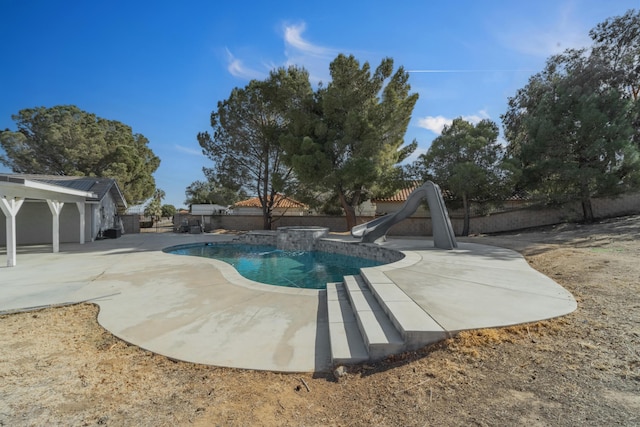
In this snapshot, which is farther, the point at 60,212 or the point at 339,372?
the point at 60,212

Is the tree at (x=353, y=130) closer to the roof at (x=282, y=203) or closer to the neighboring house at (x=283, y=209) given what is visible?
the roof at (x=282, y=203)

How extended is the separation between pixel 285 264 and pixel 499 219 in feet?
49.0

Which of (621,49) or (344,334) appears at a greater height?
(621,49)

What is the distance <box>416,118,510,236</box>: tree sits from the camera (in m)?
14.4

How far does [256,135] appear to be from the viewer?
19.0 meters

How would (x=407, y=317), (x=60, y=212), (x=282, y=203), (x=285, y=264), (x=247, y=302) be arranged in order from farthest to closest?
(x=282, y=203)
(x=60, y=212)
(x=285, y=264)
(x=247, y=302)
(x=407, y=317)

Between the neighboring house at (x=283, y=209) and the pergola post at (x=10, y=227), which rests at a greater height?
the neighboring house at (x=283, y=209)

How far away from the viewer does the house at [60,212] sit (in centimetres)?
1009

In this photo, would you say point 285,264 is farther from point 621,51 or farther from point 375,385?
point 621,51

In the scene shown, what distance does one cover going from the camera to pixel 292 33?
Result: 27.3 feet

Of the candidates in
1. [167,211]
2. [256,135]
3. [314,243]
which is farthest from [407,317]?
[167,211]

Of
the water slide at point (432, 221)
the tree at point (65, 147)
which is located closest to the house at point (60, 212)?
the tree at point (65, 147)

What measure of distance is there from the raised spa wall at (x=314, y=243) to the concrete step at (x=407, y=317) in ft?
17.5

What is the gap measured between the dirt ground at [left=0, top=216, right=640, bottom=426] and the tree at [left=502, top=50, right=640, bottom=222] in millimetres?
13816
